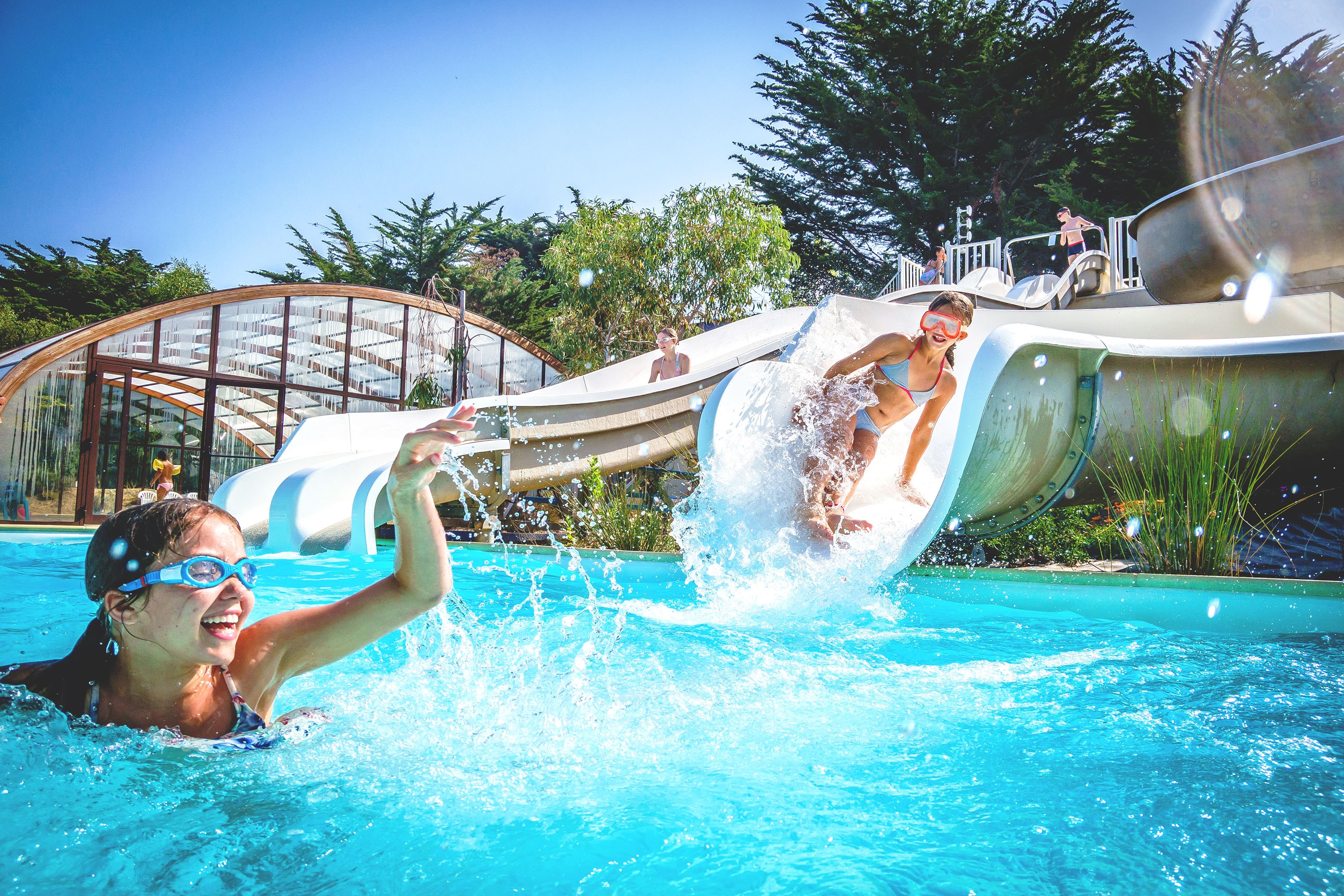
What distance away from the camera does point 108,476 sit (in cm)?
1159

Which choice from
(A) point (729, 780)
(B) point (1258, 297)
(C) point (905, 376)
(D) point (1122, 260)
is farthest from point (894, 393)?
(D) point (1122, 260)

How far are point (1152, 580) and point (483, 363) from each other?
12797 millimetres

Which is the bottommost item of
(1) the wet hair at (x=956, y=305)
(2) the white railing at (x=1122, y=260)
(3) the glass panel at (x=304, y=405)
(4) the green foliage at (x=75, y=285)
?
(1) the wet hair at (x=956, y=305)

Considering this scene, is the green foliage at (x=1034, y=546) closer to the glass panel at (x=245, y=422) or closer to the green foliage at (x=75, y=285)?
the glass panel at (x=245, y=422)

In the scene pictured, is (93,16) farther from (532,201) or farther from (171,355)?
(532,201)

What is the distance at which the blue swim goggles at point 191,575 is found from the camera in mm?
1379

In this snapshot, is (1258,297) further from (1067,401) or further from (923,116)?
(923,116)

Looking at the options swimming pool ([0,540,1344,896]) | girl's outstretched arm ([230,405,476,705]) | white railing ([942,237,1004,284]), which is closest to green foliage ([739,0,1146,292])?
white railing ([942,237,1004,284])

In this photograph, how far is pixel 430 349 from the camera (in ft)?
45.0

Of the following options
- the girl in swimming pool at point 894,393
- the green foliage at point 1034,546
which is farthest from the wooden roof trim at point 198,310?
the green foliage at point 1034,546

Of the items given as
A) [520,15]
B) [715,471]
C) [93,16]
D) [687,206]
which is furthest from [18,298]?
[715,471]

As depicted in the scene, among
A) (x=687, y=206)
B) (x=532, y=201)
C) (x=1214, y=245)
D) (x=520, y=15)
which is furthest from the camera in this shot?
(x=532, y=201)

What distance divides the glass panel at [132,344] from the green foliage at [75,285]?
35.6 ft

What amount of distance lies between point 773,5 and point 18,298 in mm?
20330
